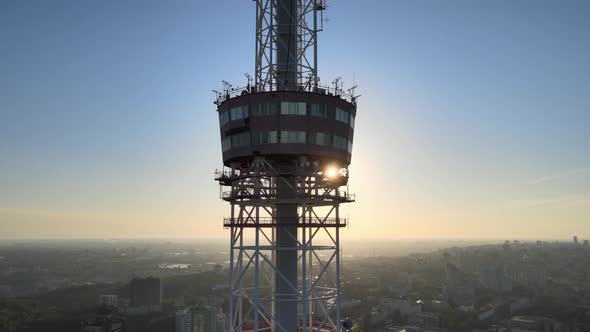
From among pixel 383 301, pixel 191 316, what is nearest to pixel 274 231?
pixel 191 316

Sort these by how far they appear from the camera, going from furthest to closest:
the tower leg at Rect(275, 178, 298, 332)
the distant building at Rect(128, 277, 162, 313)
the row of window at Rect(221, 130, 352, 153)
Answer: the distant building at Rect(128, 277, 162, 313) → the tower leg at Rect(275, 178, 298, 332) → the row of window at Rect(221, 130, 352, 153)

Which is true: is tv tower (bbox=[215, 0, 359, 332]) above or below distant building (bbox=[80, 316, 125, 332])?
above

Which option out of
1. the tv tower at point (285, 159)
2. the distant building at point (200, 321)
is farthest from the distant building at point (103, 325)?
the tv tower at point (285, 159)

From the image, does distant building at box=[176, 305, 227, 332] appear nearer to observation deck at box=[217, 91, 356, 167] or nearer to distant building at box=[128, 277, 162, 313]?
distant building at box=[128, 277, 162, 313]

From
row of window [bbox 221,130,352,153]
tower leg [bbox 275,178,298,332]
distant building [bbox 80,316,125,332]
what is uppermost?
row of window [bbox 221,130,352,153]

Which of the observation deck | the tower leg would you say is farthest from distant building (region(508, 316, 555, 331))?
the observation deck

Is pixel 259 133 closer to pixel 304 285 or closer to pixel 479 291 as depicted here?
pixel 304 285

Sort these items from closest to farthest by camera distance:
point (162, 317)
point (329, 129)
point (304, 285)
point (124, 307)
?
point (304, 285), point (329, 129), point (162, 317), point (124, 307)

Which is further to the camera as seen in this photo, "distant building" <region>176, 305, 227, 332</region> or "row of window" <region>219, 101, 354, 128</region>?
"distant building" <region>176, 305, 227, 332</region>
